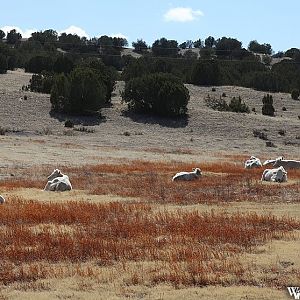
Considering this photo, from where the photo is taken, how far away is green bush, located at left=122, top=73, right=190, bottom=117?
2542 inches

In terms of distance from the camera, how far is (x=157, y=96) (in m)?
64.9

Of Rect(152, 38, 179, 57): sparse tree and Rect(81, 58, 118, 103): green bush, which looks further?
Rect(152, 38, 179, 57): sparse tree

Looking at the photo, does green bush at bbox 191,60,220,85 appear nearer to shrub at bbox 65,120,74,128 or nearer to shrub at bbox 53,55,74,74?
shrub at bbox 53,55,74,74

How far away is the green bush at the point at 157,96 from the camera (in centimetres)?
6456

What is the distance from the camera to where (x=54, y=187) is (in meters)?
21.8

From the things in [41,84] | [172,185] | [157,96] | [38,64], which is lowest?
[172,185]

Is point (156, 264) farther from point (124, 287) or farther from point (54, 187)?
point (54, 187)

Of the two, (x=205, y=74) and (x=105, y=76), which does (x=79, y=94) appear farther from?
(x=205, y=74)

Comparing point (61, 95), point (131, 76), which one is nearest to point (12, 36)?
point (131, 76)

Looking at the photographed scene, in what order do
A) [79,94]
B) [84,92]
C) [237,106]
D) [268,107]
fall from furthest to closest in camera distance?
[268,107], [237,106], [79,94], [84,92]

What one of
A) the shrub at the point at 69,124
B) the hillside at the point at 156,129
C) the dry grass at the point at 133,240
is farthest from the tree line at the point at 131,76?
the dry grass at the point at 133,240

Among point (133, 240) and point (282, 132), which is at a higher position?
point (133, 240)

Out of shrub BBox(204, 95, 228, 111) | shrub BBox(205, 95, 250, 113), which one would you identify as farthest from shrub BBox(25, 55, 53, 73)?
shrub BBox(205, 95, 250, 113)

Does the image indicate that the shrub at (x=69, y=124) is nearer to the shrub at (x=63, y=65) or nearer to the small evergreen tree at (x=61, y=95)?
the small evergreen tree at (x=61, y=95)
